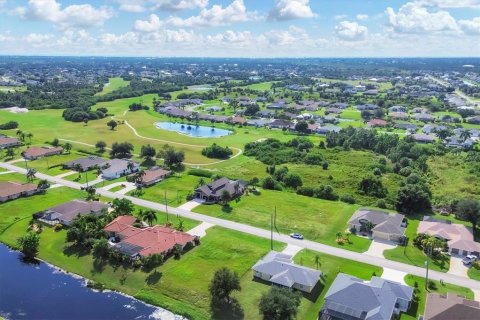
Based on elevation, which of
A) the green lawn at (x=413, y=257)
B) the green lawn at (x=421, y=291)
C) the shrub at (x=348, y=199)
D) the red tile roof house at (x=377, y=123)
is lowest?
the red tile roof house at (x=377, y=123)

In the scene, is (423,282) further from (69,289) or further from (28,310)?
(28,310)

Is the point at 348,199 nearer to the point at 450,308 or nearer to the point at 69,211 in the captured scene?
the point at 450,308

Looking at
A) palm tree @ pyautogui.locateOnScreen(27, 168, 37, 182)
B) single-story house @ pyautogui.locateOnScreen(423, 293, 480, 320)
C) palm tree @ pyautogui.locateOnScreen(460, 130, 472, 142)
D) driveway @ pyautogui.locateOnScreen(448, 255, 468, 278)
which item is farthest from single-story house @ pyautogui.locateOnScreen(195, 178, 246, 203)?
palm tree @ pyautogui.locateOnScreen(460, 130, 472, 142)

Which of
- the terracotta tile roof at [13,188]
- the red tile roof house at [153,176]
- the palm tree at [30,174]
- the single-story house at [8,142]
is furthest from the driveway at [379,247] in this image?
the single-story house at [8,142]

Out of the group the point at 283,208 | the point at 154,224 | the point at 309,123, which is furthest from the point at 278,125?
the point at 154,224

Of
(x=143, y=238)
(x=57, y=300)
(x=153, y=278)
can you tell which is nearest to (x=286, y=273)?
(x=153, y=278)

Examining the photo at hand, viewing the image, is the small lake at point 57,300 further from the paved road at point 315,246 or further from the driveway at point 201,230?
the paved road at point 315,246

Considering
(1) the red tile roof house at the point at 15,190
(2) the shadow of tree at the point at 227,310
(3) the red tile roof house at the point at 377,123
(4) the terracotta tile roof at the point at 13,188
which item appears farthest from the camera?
(3) the red tile roof house at the point at 377,123
